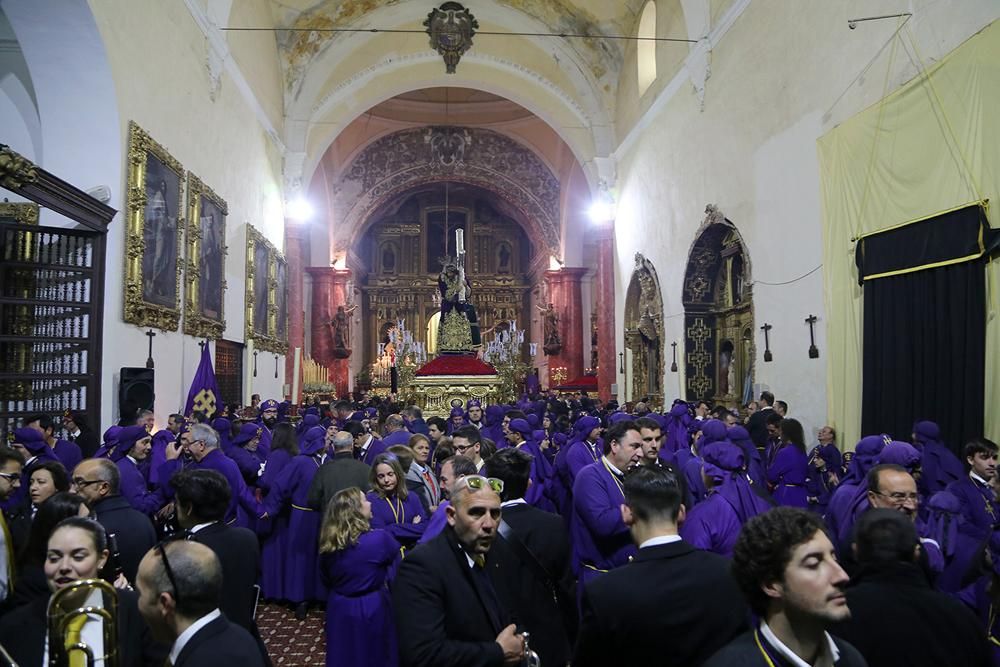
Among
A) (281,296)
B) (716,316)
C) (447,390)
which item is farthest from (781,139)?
(281,296)

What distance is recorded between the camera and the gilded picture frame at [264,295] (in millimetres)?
15789

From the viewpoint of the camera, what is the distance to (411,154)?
28906 millimetres

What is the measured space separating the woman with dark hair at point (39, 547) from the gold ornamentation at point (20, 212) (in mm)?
7597

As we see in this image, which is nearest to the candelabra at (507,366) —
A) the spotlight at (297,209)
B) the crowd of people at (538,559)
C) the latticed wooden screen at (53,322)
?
the spotlight at (297,209)

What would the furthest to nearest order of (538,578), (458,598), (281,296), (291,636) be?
(281,296), (291,636), (538,578), (458,598)

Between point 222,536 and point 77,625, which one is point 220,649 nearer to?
point 77,625

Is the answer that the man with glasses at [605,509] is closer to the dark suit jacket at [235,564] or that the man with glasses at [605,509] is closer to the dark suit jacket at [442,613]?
the dark suit jacket at [442,613]

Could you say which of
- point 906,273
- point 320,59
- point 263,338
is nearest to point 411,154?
point 320,59

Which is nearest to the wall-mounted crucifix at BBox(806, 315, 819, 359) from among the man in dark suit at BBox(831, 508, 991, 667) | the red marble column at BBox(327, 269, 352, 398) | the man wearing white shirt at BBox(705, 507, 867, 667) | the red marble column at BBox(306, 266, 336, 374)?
the man in dark suit at BBox(831, 508, 991, 667)

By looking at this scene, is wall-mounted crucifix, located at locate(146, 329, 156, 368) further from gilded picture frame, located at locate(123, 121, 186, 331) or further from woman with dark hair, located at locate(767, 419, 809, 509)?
woman with dark hair, located at locate(767, 419, 809, 509)

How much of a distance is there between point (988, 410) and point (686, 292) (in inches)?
331

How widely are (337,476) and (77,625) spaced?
13.0 feet

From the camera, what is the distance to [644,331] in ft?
57.1

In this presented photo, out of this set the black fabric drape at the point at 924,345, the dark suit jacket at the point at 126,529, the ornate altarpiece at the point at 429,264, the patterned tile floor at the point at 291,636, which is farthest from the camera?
the ornate altarpiece at the point at 429,264
